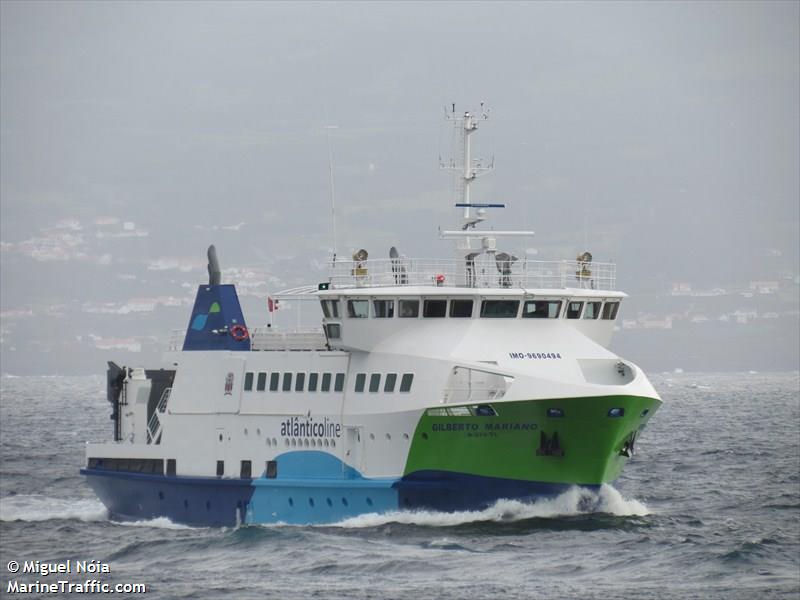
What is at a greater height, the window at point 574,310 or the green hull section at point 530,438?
the window at point 574,310

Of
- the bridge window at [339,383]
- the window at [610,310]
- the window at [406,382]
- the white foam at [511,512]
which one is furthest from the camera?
the window at [610,310]

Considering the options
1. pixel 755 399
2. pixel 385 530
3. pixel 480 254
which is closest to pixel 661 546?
pixel 385 530

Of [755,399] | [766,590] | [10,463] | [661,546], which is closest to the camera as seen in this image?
[766,590]

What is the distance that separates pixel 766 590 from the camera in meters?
26.5

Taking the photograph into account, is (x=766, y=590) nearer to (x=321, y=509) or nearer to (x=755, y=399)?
(x=321, y=509)

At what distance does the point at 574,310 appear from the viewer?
34.2 m

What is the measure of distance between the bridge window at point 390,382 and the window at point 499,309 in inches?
90.8

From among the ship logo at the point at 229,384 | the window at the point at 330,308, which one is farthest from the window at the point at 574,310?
the ship logo at the point at 229,384

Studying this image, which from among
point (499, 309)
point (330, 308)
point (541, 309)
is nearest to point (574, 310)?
point (541, 309)

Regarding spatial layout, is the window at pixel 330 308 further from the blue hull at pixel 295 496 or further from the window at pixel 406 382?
the blue hull at pixel 295 496

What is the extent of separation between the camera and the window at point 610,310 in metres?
34.9

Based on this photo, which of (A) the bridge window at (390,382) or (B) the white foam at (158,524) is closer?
(A) the bridge window at (390,382)

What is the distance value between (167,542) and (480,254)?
9.40 meters

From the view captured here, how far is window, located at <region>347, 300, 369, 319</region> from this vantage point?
1323 inches
